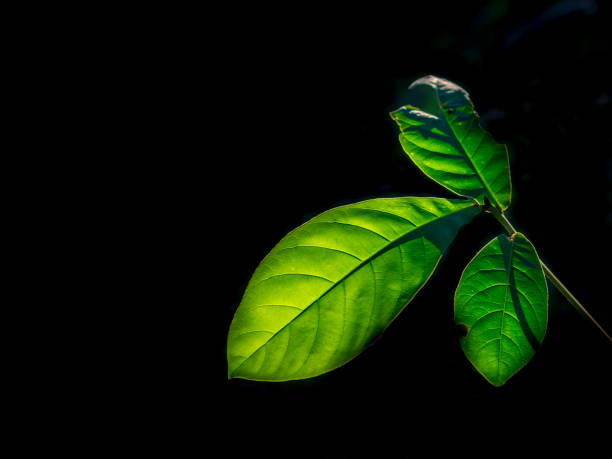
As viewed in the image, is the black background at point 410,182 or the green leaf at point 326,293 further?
the black background at point 410,182

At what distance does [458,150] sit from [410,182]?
98 centimetres

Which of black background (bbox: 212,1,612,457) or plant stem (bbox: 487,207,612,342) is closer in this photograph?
plant stem (bbox: 487,207,612,342)

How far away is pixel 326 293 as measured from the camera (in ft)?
1.55

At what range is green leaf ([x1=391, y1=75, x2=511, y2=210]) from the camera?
1.82 feet

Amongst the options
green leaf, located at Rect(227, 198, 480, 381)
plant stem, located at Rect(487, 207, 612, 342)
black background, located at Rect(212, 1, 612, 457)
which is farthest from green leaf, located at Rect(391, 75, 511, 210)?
black background, located at Rect(212, 1, 612, 457)

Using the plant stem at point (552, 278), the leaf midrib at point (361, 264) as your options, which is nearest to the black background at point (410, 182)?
the plant stem at point (552, 278)

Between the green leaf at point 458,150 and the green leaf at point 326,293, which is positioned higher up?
the green leaf at point 458,150

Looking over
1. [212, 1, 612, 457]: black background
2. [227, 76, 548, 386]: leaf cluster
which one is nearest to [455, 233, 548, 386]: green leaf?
[227, 76, 548, 386]: leaf cluster

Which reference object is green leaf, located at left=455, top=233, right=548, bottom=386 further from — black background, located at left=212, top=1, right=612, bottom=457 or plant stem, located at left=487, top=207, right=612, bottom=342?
black background, located at left=212, top=1, right=612, bottom=457

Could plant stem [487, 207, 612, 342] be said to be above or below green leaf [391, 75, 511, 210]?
below

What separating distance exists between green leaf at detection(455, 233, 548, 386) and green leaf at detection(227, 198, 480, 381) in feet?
0.21

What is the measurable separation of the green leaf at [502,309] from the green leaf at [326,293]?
64 millimetres

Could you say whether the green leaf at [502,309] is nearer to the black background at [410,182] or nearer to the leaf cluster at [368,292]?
the leaf cluster at [368,292]

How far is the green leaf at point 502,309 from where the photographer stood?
48 centimetres
